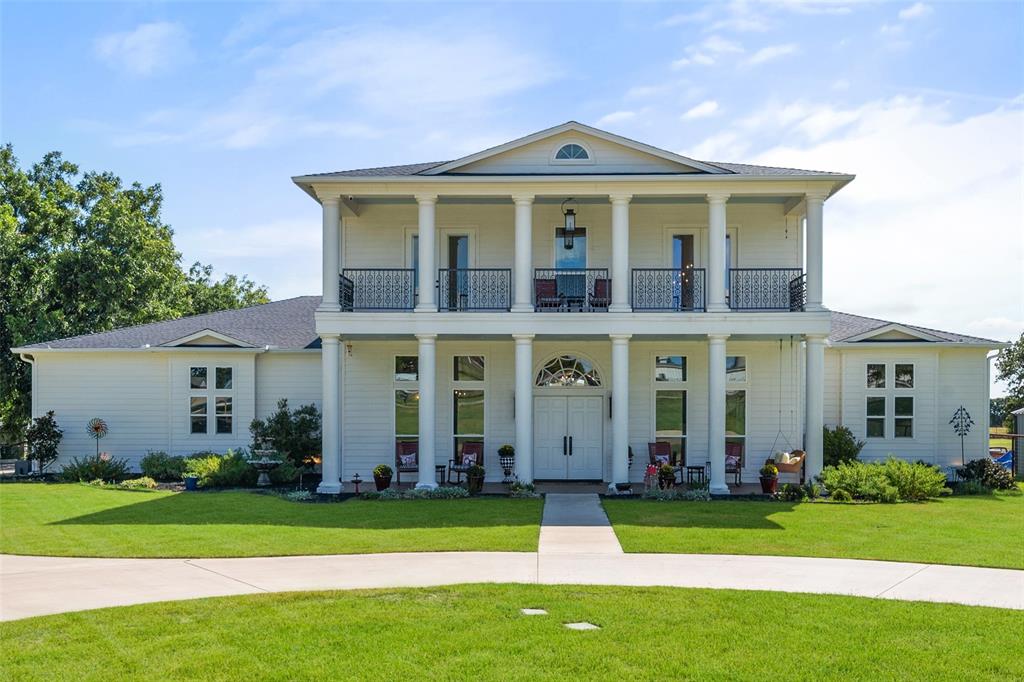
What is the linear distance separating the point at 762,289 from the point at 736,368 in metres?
2.13

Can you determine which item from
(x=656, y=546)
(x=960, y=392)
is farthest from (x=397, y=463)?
(x=960, y=392)

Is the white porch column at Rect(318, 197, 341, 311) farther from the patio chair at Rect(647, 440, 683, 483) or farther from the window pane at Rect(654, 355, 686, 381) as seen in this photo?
the patio chair at Rect(647, 440, 683, 483)

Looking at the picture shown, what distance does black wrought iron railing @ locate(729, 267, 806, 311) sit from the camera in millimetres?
20734

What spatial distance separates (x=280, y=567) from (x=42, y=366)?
52.1 ft

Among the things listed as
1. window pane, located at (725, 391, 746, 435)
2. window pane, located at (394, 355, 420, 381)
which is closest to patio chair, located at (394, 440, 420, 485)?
window pane, located at (394, 355, 420, 381)

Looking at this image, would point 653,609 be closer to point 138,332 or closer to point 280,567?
point 280,567

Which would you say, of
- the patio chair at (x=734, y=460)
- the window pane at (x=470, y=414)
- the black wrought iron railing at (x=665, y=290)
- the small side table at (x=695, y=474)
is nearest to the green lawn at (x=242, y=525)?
the window pane at (x=470, y=414)

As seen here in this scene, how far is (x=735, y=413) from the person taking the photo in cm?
2166

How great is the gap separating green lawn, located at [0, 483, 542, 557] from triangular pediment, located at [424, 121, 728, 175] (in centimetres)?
750

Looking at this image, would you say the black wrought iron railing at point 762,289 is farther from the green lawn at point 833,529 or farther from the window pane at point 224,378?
the window pane at point 224,378

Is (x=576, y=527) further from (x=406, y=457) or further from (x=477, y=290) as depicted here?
(x=477, y=290)

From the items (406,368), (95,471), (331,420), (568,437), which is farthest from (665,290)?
(95,471)

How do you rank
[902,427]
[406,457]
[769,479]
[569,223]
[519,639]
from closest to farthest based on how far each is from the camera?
[519,639], [769,479], [569,223], [406,457], [902,427]

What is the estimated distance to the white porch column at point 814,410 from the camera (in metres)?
19.0
